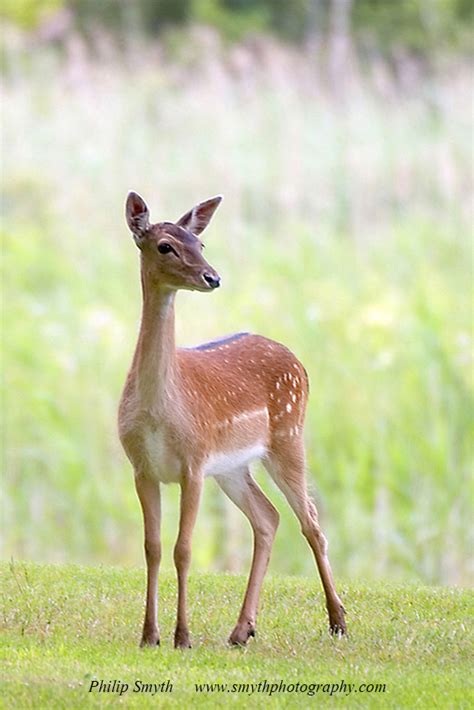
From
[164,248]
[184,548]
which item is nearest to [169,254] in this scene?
[164,248]

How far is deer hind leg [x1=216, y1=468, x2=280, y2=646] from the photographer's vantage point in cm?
620

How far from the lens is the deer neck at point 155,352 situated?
19.2ft

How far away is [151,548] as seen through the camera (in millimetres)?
5977

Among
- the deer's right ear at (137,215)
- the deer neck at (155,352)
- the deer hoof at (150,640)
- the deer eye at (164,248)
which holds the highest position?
the deer's right ear at (137,215)

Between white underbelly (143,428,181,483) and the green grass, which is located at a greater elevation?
white underbelly (143,428,181,483)

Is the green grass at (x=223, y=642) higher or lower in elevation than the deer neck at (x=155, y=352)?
lower

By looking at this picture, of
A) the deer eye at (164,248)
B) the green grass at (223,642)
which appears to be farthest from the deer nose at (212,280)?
the green grass at (223,642)

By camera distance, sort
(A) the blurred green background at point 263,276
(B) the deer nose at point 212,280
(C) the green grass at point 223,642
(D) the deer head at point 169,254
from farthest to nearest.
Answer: (A) the blurred green background at point 263,276, (D) the deer head at point 169,254, (B) the deer nose at point 212,280, (C) the green grass at point 223,642

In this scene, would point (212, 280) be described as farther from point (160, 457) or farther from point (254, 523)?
point (254, 523)

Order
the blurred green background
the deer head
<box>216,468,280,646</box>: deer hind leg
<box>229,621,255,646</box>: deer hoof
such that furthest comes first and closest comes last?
the blurred green background → <box>216,468,280,646</box>: deer hind leg → <box>229,621,255,646</box>: deer hoof → the deer head

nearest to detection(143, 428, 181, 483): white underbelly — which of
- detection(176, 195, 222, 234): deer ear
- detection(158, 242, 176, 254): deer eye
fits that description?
detection(158, 242, 176, 254): deer eye

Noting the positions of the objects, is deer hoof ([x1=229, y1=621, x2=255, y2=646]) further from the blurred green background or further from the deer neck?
the blurred green background

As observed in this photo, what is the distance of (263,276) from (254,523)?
4.89 meters

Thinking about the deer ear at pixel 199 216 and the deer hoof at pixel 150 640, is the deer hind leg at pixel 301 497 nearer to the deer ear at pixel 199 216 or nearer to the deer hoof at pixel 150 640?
the deer hoof at pixel 150 640
